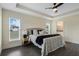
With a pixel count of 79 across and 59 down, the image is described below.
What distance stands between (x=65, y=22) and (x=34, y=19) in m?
2.87

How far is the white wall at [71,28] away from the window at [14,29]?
4161mm

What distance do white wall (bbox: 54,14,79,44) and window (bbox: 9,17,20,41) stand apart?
4.16m

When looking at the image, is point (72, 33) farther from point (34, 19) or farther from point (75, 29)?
point (34, 19)

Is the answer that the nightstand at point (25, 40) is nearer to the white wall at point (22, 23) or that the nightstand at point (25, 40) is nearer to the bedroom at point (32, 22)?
the bedroom at point (32, 22)

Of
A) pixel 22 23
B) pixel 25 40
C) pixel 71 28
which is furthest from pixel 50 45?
pixel 71 28

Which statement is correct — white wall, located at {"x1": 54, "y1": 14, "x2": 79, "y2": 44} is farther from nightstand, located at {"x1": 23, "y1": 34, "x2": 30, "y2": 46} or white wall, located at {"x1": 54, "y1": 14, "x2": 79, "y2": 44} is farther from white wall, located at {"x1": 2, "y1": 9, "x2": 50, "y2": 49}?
nightstand, located at {"x1": 23, "y1": 34, "x2": 30, "y2": 46}

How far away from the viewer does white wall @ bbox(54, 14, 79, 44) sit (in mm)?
5639

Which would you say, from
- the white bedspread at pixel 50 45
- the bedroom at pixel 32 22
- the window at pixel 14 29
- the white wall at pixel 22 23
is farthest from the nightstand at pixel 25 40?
the white bedspread at pixel 50 45

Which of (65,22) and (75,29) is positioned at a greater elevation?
(65,22)

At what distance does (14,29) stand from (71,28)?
180 inches

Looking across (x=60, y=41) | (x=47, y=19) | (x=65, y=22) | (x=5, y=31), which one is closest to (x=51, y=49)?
(x=60, y=41)

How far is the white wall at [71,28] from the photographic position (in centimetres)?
564

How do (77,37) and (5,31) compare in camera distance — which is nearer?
(5,31)

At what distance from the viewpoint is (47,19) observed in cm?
735
